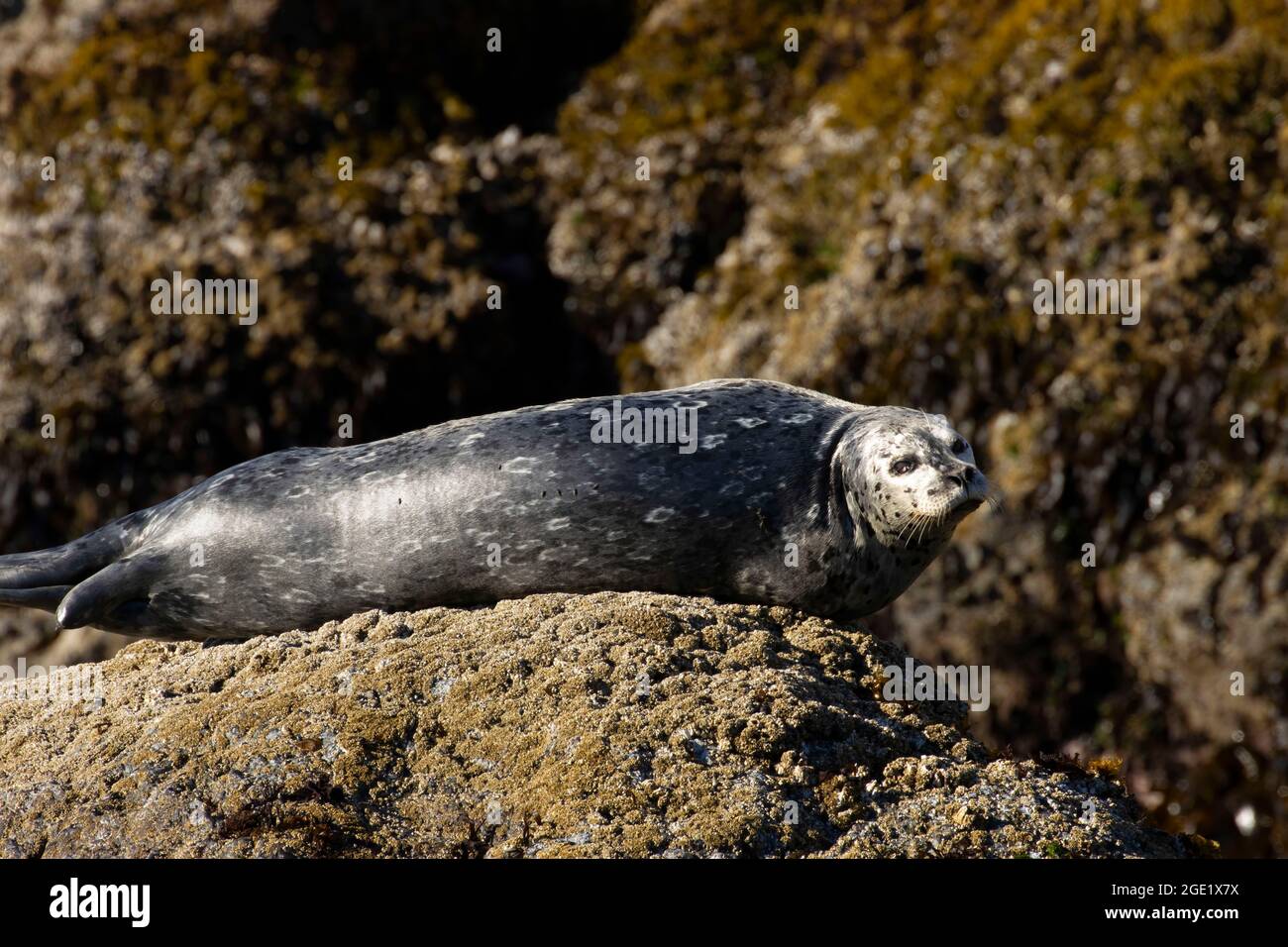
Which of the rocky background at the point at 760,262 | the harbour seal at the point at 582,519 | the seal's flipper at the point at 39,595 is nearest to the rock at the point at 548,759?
the harbour seal at the point at 582,519

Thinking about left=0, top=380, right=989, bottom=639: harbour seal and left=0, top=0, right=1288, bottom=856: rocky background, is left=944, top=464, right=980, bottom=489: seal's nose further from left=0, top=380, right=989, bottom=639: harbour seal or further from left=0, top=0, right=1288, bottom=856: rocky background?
left=0, top=0, right=1288, bottom=856: rocky background

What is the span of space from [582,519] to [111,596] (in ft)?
6.79

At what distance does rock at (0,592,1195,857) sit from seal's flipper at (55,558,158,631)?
55 centimetres

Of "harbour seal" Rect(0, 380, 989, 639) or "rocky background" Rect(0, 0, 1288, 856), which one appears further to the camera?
"rocky background" Rect(0, 0, 1288, 856)

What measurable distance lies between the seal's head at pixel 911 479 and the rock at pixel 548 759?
1.79ft

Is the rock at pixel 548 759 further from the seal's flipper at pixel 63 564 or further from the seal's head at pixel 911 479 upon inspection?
the seal's flipper at pixel 63 564

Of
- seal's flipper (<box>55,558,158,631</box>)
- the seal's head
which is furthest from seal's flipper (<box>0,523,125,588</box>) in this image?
the seal's head

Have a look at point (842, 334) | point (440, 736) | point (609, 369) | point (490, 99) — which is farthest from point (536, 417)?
point (490, 99)

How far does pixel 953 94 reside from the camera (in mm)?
13172

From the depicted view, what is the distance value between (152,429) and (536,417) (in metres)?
7.97

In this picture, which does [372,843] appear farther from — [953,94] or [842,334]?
[953,94]

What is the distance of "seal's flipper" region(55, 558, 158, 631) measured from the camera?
626cm

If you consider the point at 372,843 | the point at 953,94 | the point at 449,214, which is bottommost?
the point at 372,843

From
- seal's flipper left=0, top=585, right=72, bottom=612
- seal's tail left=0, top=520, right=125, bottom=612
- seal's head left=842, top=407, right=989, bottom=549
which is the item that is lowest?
seal's flipper left=0, top=585, right=72, bottom=612
